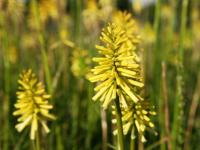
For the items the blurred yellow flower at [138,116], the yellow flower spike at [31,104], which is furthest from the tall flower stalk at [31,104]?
the blurred yellow flower at [138,116]

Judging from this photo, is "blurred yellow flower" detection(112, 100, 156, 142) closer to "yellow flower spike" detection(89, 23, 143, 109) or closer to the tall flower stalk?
"yellow flower spike" detection(89, 23, 143, 109)

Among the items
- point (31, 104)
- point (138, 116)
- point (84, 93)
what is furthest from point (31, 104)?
point (84, 93)

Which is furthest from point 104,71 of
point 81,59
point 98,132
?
point 98,132

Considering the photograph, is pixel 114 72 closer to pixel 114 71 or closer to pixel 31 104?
pixel 114 71

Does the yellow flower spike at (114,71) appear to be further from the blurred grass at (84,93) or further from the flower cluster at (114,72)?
the blurred grass at (84,93)

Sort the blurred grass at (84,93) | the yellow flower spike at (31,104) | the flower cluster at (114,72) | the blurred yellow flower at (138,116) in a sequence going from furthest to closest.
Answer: the blurred grass at (84,93) < the yellow flower spike at (31,104) < the blurred yellow flower at (138,116) < the flower cluster at (114,72)

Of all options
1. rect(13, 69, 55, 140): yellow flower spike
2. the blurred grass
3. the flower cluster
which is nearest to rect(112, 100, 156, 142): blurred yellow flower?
the flower cluster

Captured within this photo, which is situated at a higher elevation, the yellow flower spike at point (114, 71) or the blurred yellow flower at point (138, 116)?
the yellow flower spike at point (114, 71)

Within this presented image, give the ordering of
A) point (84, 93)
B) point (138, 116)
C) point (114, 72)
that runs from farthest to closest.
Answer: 1. point (84, 93)
2. point (138, 116)
3. point (114, 72)

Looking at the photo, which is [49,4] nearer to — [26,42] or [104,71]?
[26,42]

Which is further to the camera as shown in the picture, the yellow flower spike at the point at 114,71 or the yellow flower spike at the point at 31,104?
the yellow flower spike at the point at 31,104

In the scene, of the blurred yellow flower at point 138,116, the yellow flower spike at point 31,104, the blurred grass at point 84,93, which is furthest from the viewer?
the blurred grass at point 84,93
